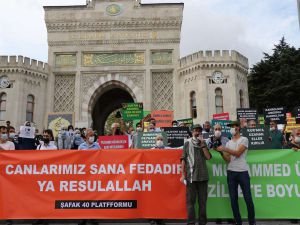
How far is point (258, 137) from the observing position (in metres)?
Result: 11.2

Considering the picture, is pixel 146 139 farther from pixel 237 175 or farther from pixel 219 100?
pixel 219 100

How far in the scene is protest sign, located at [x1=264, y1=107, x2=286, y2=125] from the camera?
15102 mm

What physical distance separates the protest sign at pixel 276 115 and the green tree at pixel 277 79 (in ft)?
65.3

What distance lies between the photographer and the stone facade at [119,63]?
27.5 meters

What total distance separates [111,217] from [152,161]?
4.89 feet

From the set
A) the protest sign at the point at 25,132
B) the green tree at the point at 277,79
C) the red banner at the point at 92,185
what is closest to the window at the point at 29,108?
the protest sign at the point at 25,132

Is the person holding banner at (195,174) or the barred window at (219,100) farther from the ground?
the barred window at (219,100)

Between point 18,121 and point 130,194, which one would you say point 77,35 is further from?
point 130,194

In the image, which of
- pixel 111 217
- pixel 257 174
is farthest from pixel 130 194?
pixel 257 174

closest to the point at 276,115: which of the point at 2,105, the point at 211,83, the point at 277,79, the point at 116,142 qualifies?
the point at 116,142

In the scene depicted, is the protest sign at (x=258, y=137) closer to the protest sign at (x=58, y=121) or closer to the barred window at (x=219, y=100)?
the protest sign at (x=58, y=121)

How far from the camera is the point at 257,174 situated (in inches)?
305

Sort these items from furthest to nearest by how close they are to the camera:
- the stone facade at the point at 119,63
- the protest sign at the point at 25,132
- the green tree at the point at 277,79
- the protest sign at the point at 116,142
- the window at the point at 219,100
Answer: the green tree at the point at 277,79 → the stone facade at the point at 119,63 → the window at the point at 219,100 → the protest sign at the point at 116,142 → the protest sign at the point at 25,132

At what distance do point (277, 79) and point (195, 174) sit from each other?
101 feet
